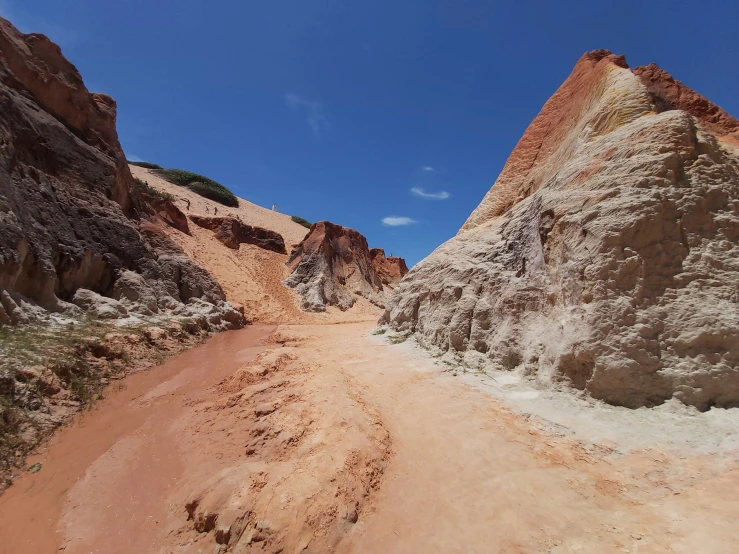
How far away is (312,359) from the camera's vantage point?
314 inches

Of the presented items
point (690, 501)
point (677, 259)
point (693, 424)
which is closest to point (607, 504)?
point (690, 501)

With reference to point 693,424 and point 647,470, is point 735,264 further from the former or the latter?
point 647,470

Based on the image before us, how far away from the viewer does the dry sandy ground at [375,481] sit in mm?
2719

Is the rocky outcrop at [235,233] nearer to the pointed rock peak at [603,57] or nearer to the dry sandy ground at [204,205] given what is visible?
the dry sandy ground at [204,205]

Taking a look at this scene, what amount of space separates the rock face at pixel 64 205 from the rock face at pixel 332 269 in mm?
8516

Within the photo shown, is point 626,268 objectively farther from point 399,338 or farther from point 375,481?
point 399,338

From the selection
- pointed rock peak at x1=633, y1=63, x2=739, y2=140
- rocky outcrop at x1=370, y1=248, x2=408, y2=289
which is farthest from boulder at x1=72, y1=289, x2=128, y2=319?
rocky outcrop at x1=370, y1=248, x2=408, y2=289

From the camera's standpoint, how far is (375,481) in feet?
11.1

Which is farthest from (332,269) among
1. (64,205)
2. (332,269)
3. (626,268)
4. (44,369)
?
(626,268)

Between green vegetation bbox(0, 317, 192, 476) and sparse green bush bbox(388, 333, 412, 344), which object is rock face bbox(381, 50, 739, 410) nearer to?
sparse green bush bbox(388, 333, 412, 344)

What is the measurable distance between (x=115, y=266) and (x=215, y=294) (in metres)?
3.80

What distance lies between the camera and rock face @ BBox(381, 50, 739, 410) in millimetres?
Answer: 4121

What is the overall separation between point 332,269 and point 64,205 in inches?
637

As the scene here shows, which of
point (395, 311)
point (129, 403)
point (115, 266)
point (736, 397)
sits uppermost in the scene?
point (115, 266)
